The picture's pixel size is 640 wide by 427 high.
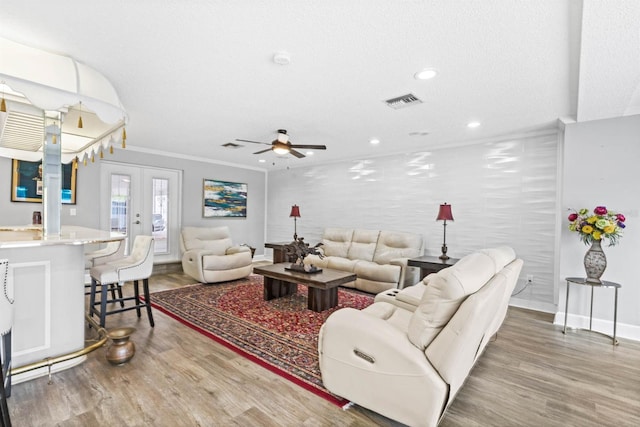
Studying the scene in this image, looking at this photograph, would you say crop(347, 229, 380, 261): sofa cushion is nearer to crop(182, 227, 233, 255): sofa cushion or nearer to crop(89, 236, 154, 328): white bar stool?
crop(182, 227, 233, 255): sofa cushion

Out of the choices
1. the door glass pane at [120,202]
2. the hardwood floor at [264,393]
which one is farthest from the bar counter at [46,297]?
Result: the door glass pane at [120,202]

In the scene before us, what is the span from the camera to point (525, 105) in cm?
319

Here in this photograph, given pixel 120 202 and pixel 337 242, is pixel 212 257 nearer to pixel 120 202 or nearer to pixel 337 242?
pixel 120 202

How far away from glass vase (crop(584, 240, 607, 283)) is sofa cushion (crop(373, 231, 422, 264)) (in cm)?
212

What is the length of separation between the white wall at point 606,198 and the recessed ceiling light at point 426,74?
214 centimetres

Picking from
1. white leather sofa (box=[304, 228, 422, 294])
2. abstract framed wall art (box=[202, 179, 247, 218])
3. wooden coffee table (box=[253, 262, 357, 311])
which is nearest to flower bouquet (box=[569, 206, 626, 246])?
white leather sofa (box=[304, 228, 422, 294])

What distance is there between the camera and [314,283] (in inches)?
140

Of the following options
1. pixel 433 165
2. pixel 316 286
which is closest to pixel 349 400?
pixel 316 286

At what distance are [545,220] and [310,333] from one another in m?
3.46

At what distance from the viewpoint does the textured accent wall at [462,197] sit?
4.14 metres

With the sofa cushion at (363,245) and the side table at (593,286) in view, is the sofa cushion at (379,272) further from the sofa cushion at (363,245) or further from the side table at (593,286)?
the side table at (593,286)

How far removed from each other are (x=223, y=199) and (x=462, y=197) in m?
4.91

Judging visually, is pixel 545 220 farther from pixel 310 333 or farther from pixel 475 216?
Result: pixel 310 333

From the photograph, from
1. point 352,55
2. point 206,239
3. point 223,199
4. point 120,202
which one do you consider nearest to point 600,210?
point 352,55
